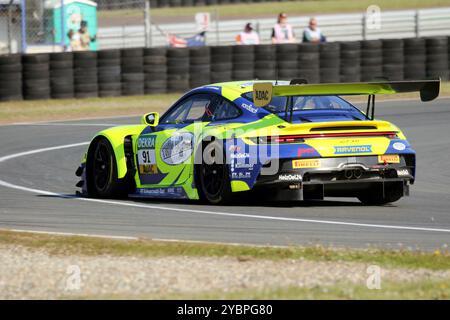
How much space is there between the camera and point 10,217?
10.6m

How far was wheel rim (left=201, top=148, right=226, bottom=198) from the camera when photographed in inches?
424

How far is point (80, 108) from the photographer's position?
23938 mm

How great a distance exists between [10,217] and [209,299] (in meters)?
4.51

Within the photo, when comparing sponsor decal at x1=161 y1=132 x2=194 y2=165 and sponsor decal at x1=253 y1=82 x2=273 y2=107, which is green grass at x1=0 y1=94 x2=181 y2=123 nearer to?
sponsor decal at x1=161 y1=132 x2=194 y2=165

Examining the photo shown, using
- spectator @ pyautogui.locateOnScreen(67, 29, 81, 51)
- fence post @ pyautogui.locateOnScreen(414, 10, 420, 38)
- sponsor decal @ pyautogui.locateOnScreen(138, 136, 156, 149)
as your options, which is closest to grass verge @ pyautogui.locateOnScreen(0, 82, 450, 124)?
spectator @ pyautogui.locateOnScreen(67, 29, 81, 51)

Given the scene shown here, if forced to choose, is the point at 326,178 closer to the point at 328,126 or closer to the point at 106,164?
the point at 328,126

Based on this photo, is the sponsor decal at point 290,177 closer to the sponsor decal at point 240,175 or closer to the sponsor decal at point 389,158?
the sponsor decal at point 240,175

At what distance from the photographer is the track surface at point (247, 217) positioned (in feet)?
29.6

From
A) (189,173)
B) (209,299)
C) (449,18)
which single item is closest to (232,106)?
(189,173)

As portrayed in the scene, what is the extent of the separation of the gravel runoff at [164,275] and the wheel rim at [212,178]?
A: 2.79 metres

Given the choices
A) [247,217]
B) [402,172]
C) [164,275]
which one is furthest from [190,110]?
[164,275]

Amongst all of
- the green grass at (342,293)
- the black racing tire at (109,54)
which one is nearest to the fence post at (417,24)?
the black racing tire at (109,54)

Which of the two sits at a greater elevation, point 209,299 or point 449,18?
point 449,18

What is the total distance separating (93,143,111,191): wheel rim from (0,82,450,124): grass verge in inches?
406
